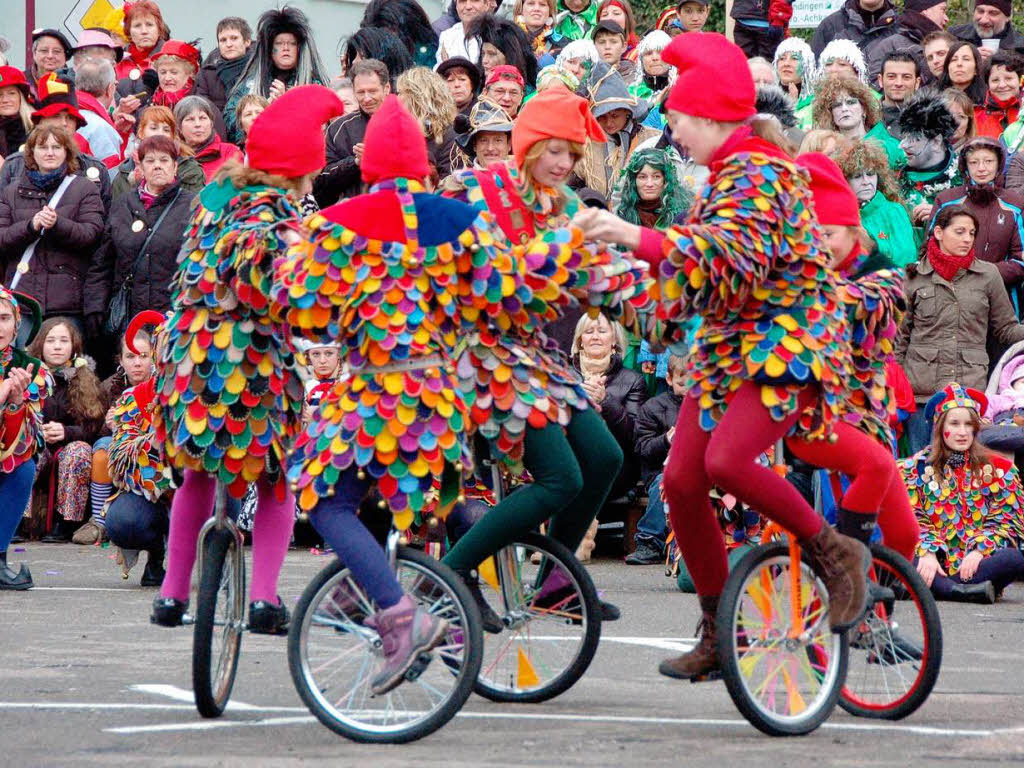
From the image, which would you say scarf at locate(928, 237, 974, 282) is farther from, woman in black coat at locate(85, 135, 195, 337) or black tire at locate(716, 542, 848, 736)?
black tire at locate(716, 542, 848, 736)

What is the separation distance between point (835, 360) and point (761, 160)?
71 cm

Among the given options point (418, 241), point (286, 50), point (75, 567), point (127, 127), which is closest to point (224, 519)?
point (418, 241)

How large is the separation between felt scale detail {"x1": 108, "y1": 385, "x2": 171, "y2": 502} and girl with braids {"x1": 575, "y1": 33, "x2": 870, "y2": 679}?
493 cm

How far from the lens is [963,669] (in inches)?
311

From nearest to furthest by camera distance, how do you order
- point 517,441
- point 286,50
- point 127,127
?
point 517,441
point 286,50
point 127,127

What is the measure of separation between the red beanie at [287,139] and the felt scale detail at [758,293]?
1.35 m

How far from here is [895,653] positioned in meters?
6.75

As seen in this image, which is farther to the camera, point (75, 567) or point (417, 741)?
point (75, 567)

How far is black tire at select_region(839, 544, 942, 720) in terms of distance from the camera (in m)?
6.57

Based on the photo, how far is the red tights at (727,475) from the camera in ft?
20.5

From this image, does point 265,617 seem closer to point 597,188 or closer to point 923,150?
point 597,188

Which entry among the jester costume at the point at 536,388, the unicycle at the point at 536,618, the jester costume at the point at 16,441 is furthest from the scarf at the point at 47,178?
the unicycle at the point at 536,618

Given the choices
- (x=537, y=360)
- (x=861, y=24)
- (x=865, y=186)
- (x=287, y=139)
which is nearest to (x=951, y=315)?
(x=865, y=186)

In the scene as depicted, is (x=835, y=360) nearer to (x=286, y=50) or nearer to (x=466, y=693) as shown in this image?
(x=466, y=693)
